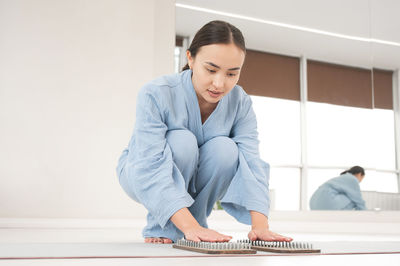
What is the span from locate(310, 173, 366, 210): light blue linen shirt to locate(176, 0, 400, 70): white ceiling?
1116 mm

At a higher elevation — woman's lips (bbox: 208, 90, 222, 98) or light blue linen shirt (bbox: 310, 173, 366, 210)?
woman's lips (bbox: 208, 90, 222, 98)

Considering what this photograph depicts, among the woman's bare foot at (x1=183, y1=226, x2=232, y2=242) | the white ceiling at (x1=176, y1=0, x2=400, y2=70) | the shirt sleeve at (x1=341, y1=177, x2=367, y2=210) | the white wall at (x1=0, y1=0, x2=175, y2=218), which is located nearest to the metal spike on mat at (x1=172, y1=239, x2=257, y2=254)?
the woman's bare foot at (x1=183, y1=226, x2=232, y2=242)

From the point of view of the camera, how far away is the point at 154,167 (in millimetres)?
1521

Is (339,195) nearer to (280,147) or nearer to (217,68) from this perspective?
(280,147)

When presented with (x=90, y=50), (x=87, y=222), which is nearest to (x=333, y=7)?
(x=90, y=50)

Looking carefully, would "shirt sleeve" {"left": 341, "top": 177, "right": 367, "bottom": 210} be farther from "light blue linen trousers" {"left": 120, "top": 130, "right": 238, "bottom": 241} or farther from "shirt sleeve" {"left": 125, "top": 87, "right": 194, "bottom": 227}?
"shirt sleeve" {"left": 125, "top": 87, "right": 194, "bottom": 227}

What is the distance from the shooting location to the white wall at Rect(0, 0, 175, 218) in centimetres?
368

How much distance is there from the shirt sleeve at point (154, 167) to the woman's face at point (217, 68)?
0.19 metres

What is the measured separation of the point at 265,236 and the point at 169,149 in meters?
0.42

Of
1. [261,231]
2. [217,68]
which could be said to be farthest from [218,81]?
[261,231]

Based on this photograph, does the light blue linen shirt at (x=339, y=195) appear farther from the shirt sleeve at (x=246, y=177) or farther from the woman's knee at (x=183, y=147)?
the woman's knee at (x=183, y=147)

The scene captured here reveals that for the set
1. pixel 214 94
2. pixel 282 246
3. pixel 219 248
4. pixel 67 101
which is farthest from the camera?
pixel 67 101

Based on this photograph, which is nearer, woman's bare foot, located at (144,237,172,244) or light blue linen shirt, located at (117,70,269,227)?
light blue linen shirt, located at (117,70,269,227)

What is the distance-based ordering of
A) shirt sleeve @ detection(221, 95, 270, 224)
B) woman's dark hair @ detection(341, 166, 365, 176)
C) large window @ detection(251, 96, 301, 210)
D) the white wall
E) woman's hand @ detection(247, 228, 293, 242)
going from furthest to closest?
1. woman's dark hair @ detection(341, 166, 365, 176)
2. large window @ detection(251, 96, 301, 210)
3. the white wall
4. shirt sleeve @ detection(221, 95, 270, 224)
5. woman's hand @ detection(247, 228, 293, 242)
